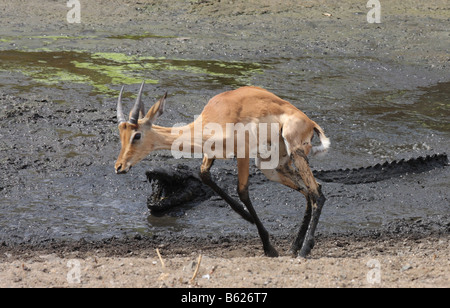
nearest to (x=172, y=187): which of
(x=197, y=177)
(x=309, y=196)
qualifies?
(x=197, y=177)

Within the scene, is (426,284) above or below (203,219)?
above

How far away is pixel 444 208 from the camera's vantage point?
25.5 feet

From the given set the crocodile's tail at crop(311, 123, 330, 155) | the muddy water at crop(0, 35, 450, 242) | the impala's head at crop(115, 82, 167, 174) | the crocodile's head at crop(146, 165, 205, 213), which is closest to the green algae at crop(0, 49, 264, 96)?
the muddy water at crop(0, 35, 450, 242)

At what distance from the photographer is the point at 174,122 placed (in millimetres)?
10359

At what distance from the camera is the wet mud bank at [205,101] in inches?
285

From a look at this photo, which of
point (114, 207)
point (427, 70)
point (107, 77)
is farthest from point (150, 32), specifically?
point (114, 207)

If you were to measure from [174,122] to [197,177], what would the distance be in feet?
8.60

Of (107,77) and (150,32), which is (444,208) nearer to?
(107,77)

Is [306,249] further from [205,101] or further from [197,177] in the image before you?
[205,101]

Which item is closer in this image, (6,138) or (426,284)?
(426,284)

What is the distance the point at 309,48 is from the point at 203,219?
28.0 ft

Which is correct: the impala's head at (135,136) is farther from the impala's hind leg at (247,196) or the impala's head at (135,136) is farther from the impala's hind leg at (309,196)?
the impala's hind leg at (309,196)

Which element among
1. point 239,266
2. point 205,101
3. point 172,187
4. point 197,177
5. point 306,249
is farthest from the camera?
point 205,101

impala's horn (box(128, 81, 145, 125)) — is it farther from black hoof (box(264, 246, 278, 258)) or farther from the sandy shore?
black hoof (box(264, 246, 278, 258))
